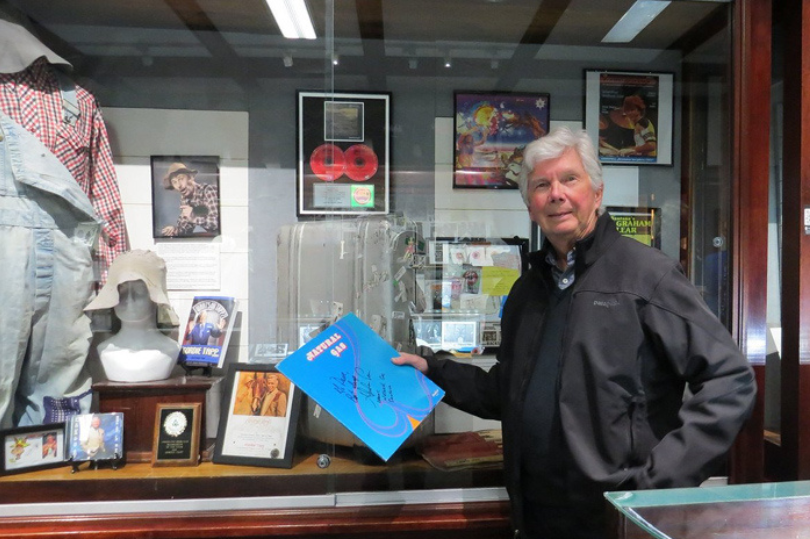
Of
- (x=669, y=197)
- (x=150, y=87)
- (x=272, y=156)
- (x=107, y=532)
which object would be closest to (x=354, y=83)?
(x=272, y=156)

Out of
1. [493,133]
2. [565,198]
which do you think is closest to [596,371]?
[565,198]

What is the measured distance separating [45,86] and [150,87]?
1.05ft

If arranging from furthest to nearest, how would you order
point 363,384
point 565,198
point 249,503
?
point 249,503 → point 363,384 → point 565,198

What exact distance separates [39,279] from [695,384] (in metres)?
1.80

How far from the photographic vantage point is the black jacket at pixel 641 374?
1092mm

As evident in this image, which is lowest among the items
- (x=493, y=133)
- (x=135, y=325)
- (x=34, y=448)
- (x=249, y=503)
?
(x=249, y=503)

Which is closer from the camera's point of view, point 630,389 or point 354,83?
point 630,389

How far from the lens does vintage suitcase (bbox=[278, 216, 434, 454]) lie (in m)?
1.78

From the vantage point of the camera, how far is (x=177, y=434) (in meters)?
1.70

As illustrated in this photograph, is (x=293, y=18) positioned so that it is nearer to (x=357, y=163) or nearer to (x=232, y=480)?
(x=357, y=163)

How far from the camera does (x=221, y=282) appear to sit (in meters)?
1.99

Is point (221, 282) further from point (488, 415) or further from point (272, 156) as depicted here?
point (488, 415)

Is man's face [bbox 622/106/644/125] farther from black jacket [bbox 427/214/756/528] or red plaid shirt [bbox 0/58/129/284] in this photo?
red plaid shirt [bbox 0/58/129/284]

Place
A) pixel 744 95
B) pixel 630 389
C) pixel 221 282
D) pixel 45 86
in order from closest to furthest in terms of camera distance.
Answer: pixel 630 389
pixel 744 95
pixel 45 86
pixel 221 282
